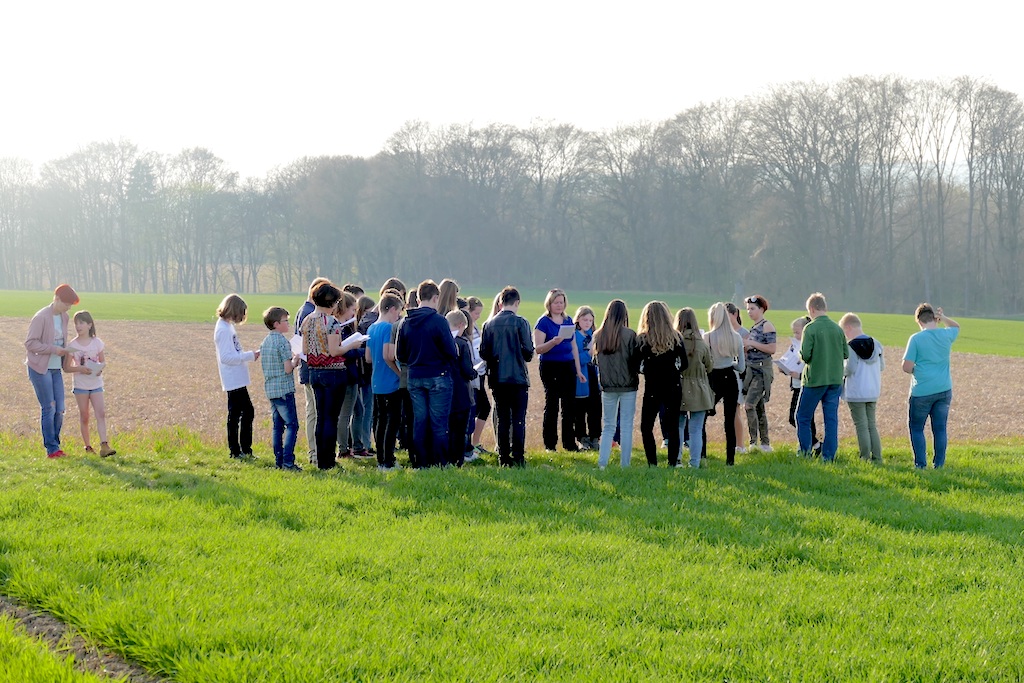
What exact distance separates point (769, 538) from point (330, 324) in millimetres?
4828

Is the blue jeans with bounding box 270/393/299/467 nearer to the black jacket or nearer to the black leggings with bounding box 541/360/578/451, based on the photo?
the black jacket

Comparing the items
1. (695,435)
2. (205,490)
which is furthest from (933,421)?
(205,490)

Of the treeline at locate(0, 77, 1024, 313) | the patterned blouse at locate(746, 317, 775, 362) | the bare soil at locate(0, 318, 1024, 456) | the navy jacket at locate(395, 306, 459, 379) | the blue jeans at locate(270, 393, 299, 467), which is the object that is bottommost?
the bare soil at locate(0, 318, 1024, 456)

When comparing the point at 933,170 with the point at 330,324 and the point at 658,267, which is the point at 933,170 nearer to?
the point at 658,267

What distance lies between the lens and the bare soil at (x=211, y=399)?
47.4 feet

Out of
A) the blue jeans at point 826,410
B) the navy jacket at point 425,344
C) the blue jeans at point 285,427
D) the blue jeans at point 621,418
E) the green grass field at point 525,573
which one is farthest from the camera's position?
the blue jeans at point 826,410

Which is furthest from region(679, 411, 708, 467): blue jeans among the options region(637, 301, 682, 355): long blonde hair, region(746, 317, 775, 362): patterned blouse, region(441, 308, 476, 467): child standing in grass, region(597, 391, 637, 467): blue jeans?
region(441, 308, 476, 467): child standing in grass

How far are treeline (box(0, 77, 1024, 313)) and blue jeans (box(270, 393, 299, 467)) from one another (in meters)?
61.8

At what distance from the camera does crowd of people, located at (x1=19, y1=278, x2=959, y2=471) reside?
9414 millimetres

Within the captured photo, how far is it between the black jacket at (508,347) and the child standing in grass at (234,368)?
2.52m

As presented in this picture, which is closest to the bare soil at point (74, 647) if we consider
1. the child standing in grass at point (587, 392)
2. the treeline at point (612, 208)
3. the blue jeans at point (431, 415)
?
the blue jeans at point (431, 415)

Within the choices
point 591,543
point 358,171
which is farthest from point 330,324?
point 358,171

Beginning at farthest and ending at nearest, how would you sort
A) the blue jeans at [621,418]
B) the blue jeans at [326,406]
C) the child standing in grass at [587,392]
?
1. the child standing in grass at [587,392]
2. the blue jeans at [621,418]
3. the blue jeans at [326,406]

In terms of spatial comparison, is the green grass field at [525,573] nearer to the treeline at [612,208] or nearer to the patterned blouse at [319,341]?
the patterned blouse at [319,341]
